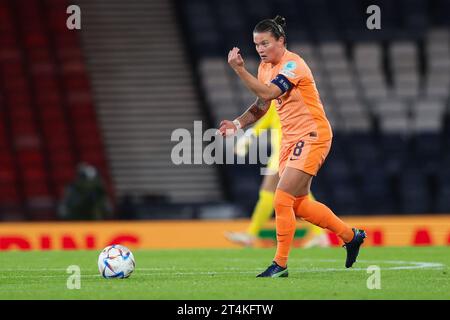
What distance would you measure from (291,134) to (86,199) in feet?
30.5

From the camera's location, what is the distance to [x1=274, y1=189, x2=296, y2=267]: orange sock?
939 cm

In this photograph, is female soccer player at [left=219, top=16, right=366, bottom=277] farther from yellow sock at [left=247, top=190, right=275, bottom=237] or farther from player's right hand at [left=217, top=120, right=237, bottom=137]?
yellow sock at [left=247, top=190, right=275, bottom=237]

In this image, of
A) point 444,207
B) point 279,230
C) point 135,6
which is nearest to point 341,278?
point 279,230

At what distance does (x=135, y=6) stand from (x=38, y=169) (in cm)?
534

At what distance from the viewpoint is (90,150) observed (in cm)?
2153

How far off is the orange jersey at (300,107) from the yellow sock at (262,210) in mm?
4779

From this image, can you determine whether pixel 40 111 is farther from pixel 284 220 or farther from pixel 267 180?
pixel 284 220

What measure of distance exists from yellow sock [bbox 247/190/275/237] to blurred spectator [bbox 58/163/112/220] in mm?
4076

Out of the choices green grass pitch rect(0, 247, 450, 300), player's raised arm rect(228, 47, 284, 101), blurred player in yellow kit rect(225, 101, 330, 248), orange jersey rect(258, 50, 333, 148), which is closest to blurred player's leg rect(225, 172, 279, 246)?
blurred player in yellow kit rect(225, 101, 330, 248)

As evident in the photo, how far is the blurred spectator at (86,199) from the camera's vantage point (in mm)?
18438

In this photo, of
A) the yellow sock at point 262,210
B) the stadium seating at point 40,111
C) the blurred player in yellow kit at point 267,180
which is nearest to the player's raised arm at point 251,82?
the blurred player in yellow kit at point 267,180

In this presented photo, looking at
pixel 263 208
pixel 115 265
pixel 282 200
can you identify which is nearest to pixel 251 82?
pixel 282 200

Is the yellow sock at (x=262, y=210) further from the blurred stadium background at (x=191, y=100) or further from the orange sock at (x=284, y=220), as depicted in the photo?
the orange sock at (x=284, y=220)

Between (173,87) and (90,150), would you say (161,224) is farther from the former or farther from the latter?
(173,87)
